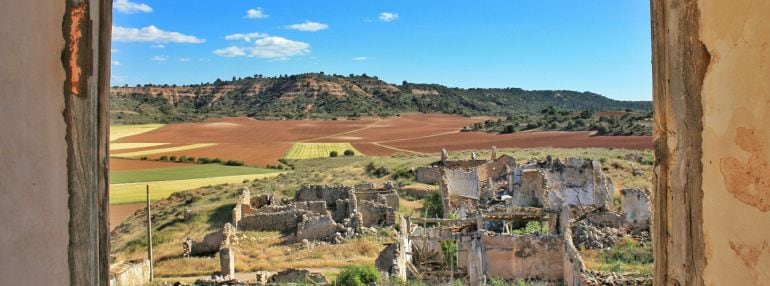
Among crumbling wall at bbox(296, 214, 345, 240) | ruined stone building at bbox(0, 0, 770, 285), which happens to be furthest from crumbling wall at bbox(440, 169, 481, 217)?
ruined stone building at bbox(0, 0, 770, 285)

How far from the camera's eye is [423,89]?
435 feet

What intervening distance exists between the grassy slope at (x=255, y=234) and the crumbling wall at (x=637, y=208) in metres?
7.14

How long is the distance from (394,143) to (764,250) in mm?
57306

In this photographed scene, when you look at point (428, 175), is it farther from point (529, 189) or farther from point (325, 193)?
point (529, 189)

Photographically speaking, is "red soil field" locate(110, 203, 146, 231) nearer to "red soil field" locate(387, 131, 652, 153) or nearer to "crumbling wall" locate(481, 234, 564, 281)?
"crumbling wall" locate(481, 234, 564, 281)

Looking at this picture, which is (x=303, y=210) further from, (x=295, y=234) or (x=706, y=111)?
(x=706, y=111)

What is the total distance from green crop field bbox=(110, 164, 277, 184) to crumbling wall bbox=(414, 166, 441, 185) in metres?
15.5

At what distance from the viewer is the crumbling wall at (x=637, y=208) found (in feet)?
54.9

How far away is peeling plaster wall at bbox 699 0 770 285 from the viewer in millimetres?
1719

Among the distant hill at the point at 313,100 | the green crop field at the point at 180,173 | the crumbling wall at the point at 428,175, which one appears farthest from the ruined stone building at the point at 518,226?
the distant hill at the point at 313,100

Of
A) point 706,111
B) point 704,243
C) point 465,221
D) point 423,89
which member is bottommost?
point 465,221

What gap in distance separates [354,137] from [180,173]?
90.8ft

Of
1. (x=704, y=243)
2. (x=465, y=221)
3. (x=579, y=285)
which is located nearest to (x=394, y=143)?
(x=465, y=221)

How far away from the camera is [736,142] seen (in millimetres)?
1830
